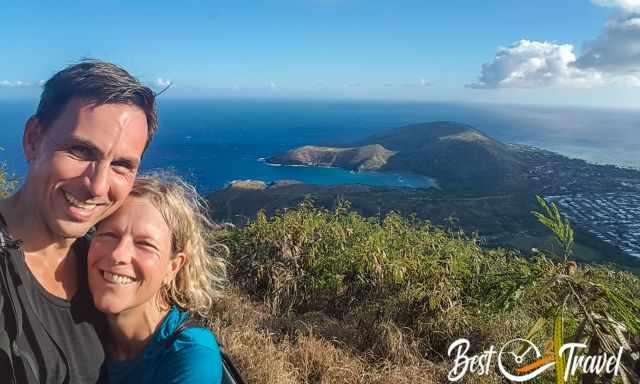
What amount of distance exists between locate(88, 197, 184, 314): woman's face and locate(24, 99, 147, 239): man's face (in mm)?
107

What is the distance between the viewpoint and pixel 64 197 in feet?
5.17

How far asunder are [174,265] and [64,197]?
558mm

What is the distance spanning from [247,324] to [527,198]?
7139 cm

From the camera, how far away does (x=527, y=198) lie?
223ft

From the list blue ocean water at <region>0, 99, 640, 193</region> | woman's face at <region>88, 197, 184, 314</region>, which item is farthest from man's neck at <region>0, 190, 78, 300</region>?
blue ocean water at <region>0, 99, 640, 193</region>

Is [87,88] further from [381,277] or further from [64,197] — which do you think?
[381,277]

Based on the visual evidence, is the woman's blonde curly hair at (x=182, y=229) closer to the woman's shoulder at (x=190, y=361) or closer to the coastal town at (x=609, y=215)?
the woman's shoulder at (x=190, y=361)

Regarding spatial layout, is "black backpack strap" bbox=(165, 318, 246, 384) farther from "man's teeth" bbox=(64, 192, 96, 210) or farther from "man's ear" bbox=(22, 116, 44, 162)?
"man's ear" bbox=(22, 116, 44, 162)

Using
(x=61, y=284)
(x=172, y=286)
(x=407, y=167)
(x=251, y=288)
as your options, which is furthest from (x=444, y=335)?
(x=407, y=167)

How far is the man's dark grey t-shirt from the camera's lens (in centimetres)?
145

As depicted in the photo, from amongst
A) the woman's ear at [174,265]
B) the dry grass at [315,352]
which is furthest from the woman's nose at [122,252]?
the dry grass at [315,352]

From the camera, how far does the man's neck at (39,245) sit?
166cm

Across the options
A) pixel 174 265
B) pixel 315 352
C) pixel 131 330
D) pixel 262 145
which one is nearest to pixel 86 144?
pixel 174 265

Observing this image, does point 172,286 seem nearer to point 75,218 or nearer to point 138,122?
point 75,218
